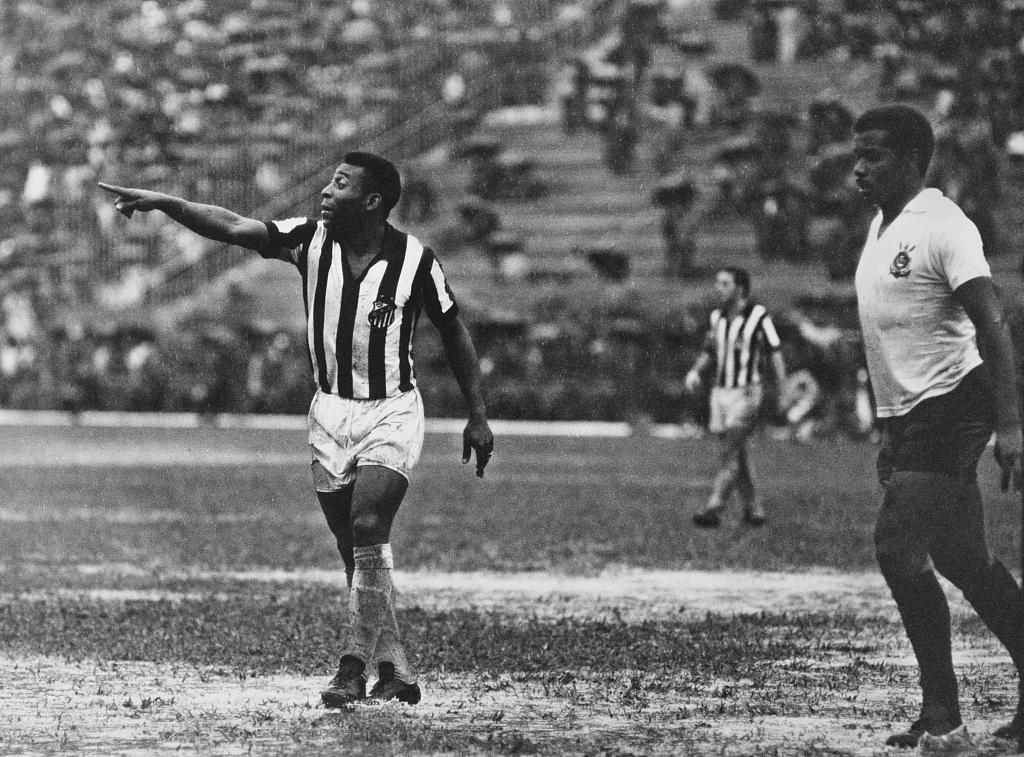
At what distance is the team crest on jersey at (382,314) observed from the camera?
25.5 ft

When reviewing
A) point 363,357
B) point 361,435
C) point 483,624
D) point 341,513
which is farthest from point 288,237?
point 483,624

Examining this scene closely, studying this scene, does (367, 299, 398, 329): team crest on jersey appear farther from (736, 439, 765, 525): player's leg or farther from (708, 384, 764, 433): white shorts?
(708, 384, 764, 433): white shorts

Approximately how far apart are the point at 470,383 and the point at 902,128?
190cm

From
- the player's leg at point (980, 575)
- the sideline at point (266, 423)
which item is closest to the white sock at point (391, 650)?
the player's leg at point (980, 575)

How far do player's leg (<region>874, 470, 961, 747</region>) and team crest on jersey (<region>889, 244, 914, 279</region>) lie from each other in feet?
2.08

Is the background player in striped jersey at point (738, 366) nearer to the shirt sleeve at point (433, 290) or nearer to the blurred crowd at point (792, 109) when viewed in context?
the shirt sleeve at point (433, 290)

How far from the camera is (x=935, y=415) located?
6.83 meters

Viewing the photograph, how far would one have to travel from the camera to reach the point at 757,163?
105ft

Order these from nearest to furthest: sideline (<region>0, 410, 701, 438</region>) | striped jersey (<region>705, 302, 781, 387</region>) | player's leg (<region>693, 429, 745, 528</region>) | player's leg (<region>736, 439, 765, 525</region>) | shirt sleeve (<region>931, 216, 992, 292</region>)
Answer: shirt sleeve (<region>931, 216, 992, 292</region>), player's leg (<region>693, 429, 745, 528</region>), player's leg (<region>736, 439, 765, 525</region>), striped jersey (<region>705, 302, 781, 387</region>), sideline (<region>0, 410, 701, 438</region>)

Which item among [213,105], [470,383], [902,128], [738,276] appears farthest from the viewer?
[213,105]

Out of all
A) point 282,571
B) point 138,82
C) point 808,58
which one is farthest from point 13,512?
point 138,82

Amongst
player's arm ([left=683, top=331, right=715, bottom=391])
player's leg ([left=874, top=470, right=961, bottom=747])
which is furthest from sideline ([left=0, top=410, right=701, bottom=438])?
player's leg ([left=874, top=470, right=961, bottom=747])

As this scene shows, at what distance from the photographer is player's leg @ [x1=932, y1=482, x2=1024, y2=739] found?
6.93m

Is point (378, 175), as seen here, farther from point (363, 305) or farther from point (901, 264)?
point (901, 264)
